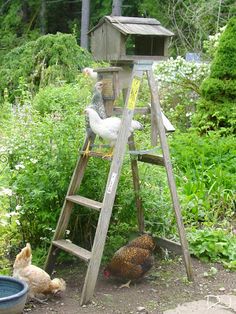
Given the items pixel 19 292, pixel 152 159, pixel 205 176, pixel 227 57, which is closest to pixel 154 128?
pixel 152 159

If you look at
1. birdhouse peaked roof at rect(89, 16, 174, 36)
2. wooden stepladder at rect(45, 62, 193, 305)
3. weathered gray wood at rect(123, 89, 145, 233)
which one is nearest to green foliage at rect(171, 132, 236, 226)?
weathered gray wood at rect(123, 89, 145, 233)

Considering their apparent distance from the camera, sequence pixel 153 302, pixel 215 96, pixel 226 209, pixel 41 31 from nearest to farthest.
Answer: pixel 153 302, pixel 226 209, pixel 215 96, pixel 41 31

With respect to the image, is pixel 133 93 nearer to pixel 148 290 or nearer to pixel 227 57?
pixel 148 290

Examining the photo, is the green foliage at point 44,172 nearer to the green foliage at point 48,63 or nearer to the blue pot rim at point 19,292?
the blue pot rim at point 19,292

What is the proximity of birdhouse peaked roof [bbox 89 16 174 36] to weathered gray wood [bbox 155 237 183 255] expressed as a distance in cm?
177

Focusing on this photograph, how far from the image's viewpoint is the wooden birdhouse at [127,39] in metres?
4.57

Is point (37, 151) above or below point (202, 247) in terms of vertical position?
above

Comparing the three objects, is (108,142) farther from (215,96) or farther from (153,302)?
(215,96)

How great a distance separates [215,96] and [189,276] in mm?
5360

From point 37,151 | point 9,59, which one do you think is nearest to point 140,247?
point 37,151

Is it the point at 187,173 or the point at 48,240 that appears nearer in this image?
the point at 48,240

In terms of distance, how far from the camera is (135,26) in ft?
15.4

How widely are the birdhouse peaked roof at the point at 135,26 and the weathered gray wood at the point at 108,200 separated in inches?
11.5

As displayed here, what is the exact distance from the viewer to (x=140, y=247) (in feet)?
16.2
